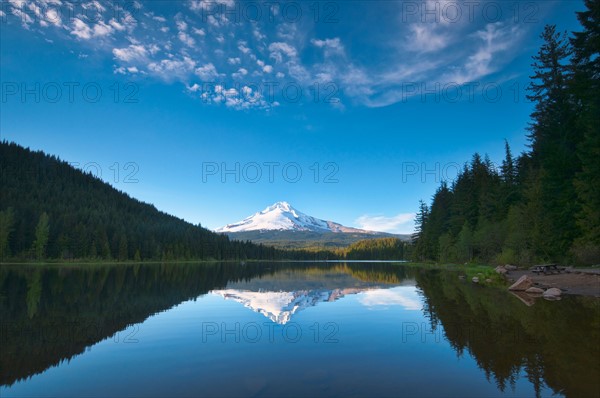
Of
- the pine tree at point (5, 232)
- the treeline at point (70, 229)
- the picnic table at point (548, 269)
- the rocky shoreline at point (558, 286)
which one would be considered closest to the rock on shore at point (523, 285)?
the rocky shoreline at point (558, 286)

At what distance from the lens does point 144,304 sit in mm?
22062

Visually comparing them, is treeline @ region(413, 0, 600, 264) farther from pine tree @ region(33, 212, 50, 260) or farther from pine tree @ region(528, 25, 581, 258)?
pine tree @ region(33, 212, 50, 260)

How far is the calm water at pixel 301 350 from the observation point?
27.2ft

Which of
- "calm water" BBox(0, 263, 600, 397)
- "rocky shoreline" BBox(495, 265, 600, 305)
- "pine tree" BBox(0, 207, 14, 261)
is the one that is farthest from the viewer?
"pine tree" BBox(0, 207, 14, 261)

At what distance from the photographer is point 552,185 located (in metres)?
38.0

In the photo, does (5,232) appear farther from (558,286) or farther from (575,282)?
(575,282)

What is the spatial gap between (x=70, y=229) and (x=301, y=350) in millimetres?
127333

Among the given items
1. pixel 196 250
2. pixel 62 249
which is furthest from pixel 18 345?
pixel 196 250

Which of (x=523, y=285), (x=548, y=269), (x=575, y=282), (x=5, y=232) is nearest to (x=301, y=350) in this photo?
(x=523, y=285)

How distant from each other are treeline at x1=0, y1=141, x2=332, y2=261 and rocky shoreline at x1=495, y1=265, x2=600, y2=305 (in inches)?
4685

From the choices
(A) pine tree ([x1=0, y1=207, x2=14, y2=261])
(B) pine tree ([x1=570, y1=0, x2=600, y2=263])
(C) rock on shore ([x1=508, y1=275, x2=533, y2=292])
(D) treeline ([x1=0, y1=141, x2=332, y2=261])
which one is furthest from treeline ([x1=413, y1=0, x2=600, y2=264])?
(A) pine tree ([x1=0, y1=207, x2=14, y2=261])

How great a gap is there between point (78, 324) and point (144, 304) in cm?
674

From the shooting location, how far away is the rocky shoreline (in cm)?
2311

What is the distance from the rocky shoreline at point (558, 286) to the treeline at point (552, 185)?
330 centimetres
